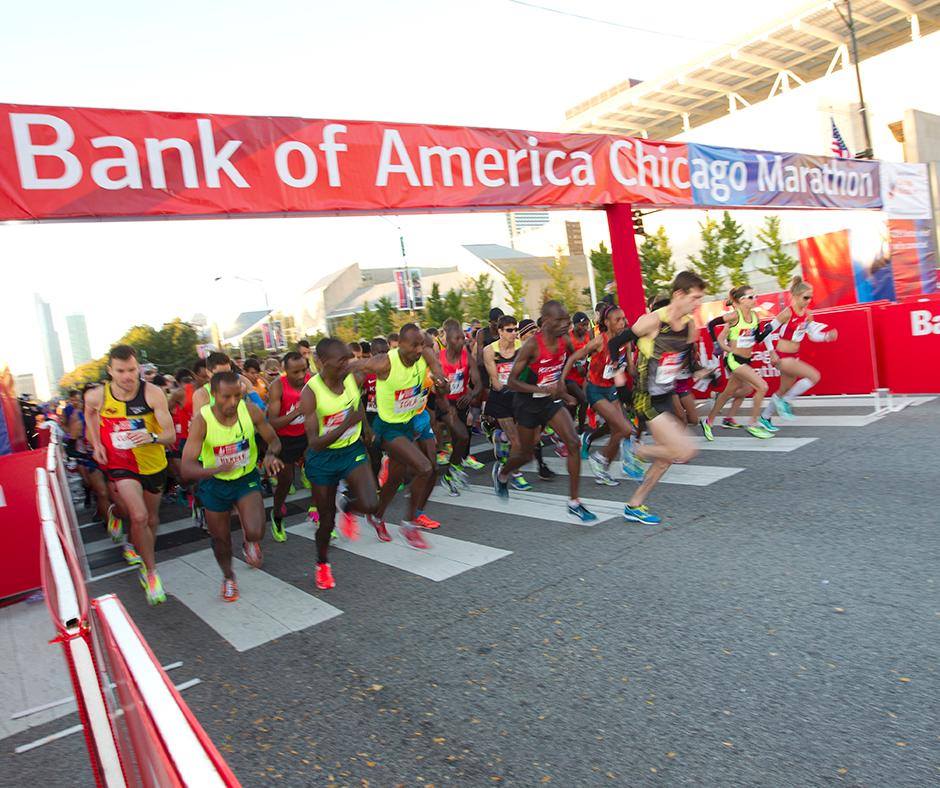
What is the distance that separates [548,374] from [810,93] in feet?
149

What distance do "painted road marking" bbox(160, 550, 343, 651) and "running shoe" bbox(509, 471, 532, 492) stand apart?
10.2 feet

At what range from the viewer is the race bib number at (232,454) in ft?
17.6

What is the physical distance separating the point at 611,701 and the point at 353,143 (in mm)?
7424

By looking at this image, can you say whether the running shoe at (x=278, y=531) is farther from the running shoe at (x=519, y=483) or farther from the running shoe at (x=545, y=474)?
the running shoe at (x=545, y=474)

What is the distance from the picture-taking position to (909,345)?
10117 mm

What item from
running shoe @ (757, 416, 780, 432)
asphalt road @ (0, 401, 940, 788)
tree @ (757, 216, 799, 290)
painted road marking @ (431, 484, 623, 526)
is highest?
tree @ (757, 216, 799, 290)

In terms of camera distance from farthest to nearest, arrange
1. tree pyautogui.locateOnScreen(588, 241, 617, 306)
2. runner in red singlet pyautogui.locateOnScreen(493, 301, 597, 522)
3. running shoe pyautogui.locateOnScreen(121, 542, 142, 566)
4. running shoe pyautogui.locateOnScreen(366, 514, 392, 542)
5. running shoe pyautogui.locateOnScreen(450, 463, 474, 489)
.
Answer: tree pyautogui.locateOnScreen(588, 241, 617, 306)
running shoe pyautogui.locateOnScreen(450, 463, 474, 489)
running shoe pyautogui.locateOnScreen(121, 542, 142, 566)
running shoe pyautogui.locateOnScreen(366, 514, 392, 542)
runner in red singlet pyautogui.locateOnScreen(493, 301, 597, 522)

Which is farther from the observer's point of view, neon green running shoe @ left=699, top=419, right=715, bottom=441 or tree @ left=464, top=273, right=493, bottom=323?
tree @ left=464, top=273, right=493, bottom=323

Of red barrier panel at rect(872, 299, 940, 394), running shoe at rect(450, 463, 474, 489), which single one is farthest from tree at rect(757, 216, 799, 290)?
running shoe at rect(450, 463, 474, 489)

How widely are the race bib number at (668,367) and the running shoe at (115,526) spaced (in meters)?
6.38

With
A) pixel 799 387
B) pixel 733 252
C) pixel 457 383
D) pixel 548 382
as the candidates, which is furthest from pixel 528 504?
pixel 733 252

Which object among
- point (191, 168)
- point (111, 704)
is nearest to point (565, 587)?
point (111, 704)

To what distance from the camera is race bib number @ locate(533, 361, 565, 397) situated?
6551mm

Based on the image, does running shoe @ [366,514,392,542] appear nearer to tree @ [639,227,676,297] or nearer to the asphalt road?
the asphalt road
